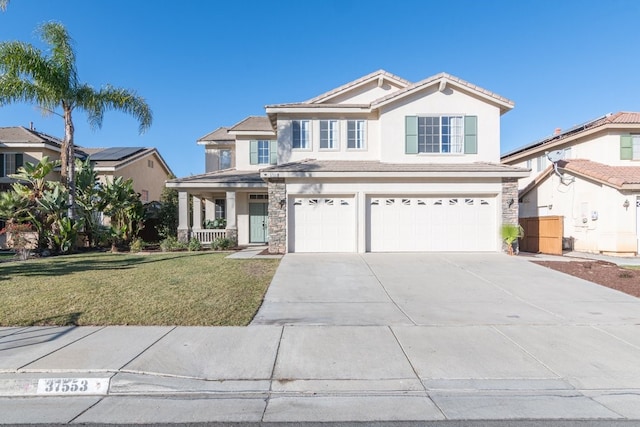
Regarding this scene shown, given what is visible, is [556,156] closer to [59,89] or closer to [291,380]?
[291,380]

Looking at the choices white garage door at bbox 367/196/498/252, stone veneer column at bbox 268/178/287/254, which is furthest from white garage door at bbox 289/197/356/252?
white garage door at bbox 367/196/498/252

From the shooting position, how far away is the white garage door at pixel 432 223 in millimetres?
13320

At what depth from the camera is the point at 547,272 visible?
997cm

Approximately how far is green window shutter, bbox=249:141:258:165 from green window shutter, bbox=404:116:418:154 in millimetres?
7791

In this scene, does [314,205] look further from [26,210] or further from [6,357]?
[26,210]

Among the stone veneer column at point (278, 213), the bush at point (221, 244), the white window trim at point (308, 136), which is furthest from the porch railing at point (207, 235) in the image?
the white window trim at point (308, 136)

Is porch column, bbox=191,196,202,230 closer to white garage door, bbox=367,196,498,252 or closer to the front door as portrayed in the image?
the front door

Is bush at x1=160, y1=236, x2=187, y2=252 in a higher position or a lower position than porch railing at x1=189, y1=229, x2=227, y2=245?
lower

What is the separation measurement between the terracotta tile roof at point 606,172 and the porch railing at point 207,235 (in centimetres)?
1592

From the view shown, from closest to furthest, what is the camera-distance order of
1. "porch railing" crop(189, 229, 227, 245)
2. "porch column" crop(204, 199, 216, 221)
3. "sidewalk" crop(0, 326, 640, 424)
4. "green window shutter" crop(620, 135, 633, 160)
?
1. "sidewalk" crop(0, 326, 640, 424)
2. "green window shutter" crop(620, 135, 633, 160)
3. "porch railing" crop(189, 229, 227, 245)
4. "porch column" crop(204, 199, 216, 221)

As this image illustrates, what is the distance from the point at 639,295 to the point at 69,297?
40.3 feet

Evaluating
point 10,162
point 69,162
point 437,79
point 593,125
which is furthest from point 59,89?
point 593,125

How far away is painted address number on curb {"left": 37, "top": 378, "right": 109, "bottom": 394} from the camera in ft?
12.7

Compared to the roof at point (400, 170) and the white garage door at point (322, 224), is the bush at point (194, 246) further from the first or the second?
the roof at point (400, 170)
